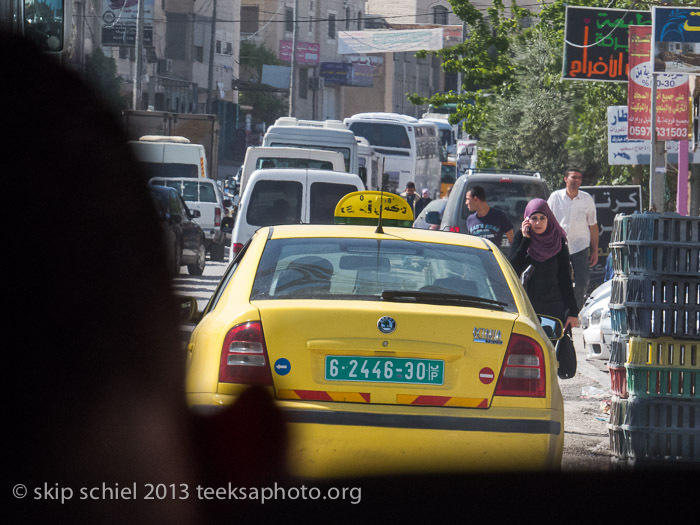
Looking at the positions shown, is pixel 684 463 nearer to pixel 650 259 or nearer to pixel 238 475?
pixel 650 259

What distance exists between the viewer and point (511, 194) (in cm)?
1709

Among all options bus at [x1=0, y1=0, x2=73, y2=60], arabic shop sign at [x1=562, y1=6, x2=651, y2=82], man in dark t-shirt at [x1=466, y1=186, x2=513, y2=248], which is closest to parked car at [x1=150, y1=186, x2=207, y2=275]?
arabic shop sign at [x1=562, y1=6, x2=651, y2=82]

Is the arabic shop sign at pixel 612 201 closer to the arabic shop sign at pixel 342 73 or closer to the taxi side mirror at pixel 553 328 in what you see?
the taxi side mirror at pixel 553 328

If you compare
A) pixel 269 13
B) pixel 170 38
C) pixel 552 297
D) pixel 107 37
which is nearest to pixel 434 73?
pixel 269 13

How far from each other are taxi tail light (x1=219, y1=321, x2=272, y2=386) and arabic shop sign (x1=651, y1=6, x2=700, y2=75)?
10.3 meters

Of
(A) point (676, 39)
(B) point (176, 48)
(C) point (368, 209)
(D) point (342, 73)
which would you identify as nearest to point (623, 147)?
(A) point (676, 39)

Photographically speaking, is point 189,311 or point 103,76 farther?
point 103,76

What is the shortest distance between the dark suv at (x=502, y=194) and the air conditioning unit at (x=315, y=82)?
72840 mm

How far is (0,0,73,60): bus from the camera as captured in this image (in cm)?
975

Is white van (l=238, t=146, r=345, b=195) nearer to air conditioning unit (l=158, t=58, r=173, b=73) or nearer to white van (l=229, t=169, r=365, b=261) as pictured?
white van (l=229, t=169, r=365, b=261)

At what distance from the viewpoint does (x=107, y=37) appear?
5334cm

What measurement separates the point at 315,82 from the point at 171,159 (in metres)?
59.2

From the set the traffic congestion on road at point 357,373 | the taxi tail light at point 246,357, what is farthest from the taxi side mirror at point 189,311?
the taxi tail light at point 246,357

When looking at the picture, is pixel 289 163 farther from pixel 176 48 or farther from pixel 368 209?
pixel 176 48
